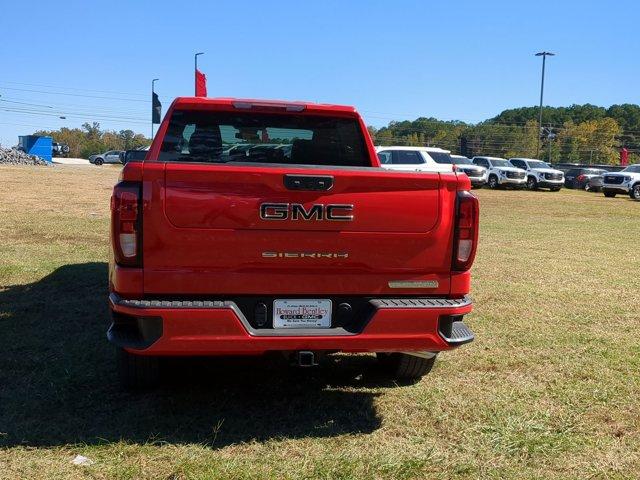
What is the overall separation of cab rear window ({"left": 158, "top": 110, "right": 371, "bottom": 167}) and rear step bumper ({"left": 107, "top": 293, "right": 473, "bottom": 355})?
1.50 m

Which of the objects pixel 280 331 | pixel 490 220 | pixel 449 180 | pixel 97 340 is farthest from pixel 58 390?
pixel 490 220

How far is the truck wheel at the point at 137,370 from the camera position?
3912mm

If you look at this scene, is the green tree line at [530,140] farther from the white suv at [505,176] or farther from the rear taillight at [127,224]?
the rear taillight at [127,224]

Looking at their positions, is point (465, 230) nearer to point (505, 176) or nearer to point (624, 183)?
point (624, 183)

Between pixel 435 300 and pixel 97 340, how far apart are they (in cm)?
295

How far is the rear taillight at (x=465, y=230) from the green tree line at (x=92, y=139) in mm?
105273

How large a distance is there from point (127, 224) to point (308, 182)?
99cm

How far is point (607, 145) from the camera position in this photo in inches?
3206

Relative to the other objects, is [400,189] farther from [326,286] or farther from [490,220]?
[490,220]

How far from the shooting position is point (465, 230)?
3.59 metres

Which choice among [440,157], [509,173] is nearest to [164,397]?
[440,157]

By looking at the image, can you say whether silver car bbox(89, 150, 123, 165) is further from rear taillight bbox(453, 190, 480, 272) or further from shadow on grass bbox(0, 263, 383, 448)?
rear taillight bbox(453, 190, 480, 272)

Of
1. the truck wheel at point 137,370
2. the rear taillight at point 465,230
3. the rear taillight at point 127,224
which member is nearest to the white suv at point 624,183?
the rear taillight at point 465,230

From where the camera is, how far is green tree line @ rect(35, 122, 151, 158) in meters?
105
